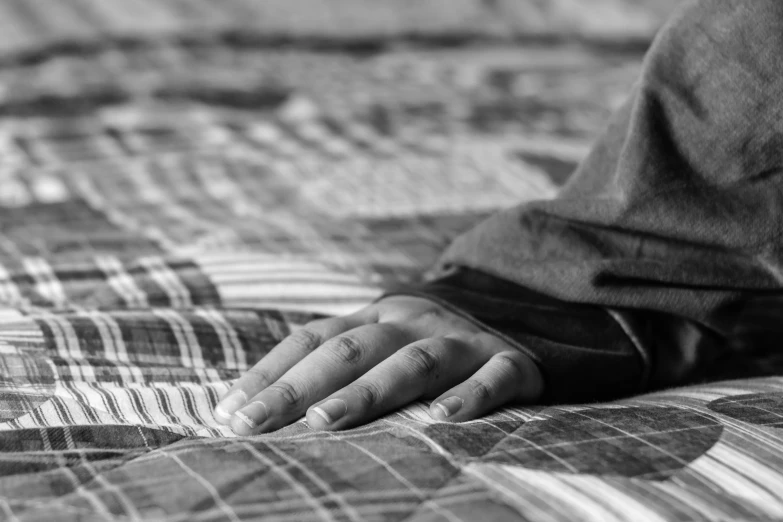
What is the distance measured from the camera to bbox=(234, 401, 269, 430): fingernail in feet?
1.62

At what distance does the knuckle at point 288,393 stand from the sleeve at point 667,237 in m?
0.13

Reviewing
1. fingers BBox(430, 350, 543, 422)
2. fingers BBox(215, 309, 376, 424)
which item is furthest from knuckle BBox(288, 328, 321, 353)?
fingers BBox(430, 350, 543, 422)

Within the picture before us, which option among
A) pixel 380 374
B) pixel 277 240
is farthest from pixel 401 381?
pixel 277 240

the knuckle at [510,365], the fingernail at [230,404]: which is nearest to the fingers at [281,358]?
the fingernail at [230,404]

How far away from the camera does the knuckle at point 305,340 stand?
573 millimetres

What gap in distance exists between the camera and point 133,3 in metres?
1.58

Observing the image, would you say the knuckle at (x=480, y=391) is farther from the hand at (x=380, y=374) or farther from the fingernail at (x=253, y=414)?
the fingernail at (x=253, y=414)

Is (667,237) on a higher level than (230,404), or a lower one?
higher

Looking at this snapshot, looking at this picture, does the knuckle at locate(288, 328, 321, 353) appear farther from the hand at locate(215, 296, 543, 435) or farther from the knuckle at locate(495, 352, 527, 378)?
the knuckle at locate(495, 352, 527, 378)

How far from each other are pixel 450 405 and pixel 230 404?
4.9 inches

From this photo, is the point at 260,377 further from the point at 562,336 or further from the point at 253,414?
the point at 562,336

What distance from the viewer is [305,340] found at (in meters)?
0.58

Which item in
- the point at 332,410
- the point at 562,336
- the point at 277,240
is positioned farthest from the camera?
the point at 277,240

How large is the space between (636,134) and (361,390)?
0.85ft
